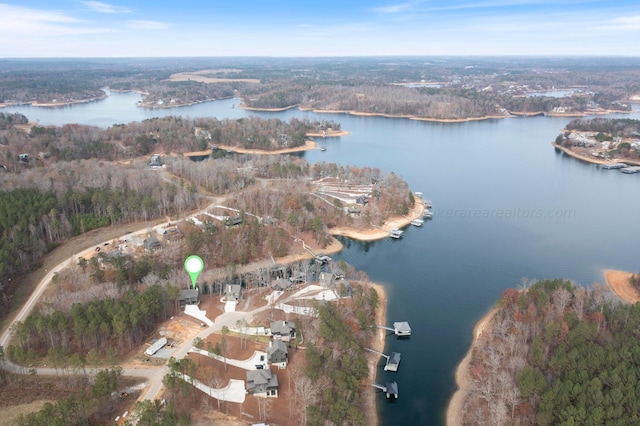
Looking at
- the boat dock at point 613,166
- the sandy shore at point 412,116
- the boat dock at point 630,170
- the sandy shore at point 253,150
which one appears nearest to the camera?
the boat dock at point 630,170

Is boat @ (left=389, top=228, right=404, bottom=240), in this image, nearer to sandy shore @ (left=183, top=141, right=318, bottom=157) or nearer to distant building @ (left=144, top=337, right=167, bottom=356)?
distant building @ (left=144, top=337, right=167, bottom=356)

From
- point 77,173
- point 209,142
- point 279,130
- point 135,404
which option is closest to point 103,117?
point 209,142

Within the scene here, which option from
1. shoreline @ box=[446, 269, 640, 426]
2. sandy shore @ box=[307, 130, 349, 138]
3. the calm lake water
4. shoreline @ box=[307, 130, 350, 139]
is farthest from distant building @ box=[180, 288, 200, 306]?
sandy shore @ box=[307, 130, 349, 138]

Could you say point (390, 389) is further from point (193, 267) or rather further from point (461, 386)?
point (193, 267)

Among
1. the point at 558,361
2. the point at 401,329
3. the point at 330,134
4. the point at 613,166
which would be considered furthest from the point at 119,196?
the point at 613,166

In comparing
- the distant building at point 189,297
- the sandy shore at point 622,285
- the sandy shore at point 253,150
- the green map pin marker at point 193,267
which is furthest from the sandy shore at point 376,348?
the sandy shore at point 253,150

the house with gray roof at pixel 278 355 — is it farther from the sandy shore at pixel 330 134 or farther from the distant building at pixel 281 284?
the sandy shore at pixel 330 134
